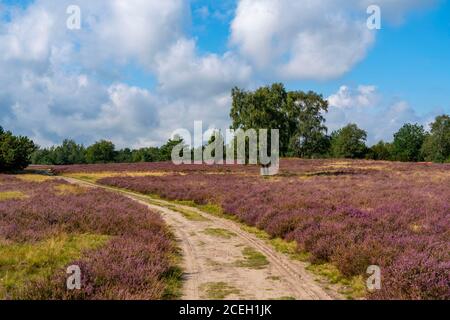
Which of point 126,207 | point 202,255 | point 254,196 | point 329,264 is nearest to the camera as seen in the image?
point 329,264

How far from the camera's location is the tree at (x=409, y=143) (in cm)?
10944

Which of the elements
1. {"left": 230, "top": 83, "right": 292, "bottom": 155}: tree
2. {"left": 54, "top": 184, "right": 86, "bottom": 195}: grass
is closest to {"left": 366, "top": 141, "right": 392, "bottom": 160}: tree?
{"left": 230, "top": 83, "right": 292, "bottom": 155}: tree

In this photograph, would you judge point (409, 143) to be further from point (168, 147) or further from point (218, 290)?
point (218, 290)

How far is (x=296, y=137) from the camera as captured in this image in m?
91.3

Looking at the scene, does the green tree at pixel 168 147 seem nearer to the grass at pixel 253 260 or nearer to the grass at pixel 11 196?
the grass at pixel 11 196

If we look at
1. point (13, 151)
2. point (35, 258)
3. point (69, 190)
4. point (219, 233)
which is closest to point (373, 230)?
point (219, 233)

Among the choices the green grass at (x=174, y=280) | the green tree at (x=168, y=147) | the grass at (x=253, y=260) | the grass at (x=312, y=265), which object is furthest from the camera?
the green tree at (x=168, y=147)

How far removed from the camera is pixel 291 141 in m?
86.1

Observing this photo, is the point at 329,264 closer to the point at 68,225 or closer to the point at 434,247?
the point at 434,247

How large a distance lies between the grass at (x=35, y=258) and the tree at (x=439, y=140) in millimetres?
100757

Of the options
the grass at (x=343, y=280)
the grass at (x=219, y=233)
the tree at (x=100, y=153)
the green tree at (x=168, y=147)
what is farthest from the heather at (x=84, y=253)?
the tree at (x=100, y=153)

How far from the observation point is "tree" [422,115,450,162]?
97.6 metres
